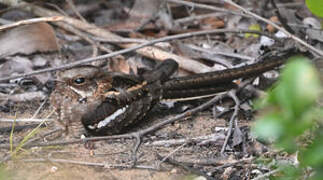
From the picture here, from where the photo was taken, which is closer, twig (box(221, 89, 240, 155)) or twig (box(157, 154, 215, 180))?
twig (box(157, 154, 215, 180))

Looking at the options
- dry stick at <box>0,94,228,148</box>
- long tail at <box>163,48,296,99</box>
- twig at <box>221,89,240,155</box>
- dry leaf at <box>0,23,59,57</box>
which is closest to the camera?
dry stick at <box>0,94,228,148</box>

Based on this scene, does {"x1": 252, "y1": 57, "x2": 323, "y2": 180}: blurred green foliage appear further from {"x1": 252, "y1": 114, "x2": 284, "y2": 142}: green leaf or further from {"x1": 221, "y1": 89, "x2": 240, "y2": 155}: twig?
{"x1": 221, "y1": 89, "x2": 240, "y2": 155}: twig

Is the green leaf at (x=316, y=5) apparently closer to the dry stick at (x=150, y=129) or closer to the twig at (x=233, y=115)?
the twig at (x=233, y=115)

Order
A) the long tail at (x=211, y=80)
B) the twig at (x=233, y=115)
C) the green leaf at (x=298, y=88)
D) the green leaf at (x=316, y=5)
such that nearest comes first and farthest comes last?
the green leaf at (x=298, y=88), the green leaf at (x=316, y=5), the twig at (x=233, y=115), the long tail at (x=211, y=80)

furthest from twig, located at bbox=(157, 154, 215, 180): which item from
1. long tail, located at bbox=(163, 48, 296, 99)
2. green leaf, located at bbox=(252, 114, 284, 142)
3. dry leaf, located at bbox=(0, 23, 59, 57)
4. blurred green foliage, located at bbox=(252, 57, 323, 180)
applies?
dry leaf, located at bbox=(0, 23, 59, 57)

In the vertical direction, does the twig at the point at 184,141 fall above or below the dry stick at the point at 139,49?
below

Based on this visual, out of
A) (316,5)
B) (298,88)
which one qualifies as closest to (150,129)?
(316,5)

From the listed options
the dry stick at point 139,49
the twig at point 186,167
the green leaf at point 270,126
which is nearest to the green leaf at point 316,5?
the twig at point 186,167

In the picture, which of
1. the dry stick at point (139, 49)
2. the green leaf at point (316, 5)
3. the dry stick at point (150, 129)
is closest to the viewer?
the green leaf at point (316, 5)

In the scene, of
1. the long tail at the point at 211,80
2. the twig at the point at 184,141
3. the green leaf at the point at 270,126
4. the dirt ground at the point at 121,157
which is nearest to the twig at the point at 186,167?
the dirt ground at the point at 121,157

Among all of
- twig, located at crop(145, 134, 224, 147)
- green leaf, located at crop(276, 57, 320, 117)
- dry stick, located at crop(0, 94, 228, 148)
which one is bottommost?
twig, located at crop(145, 134, 224, 147)

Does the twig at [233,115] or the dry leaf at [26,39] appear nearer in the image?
the twig at [233,115]

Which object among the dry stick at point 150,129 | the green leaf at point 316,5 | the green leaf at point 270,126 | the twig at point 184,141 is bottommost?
the twig at point 184,141
